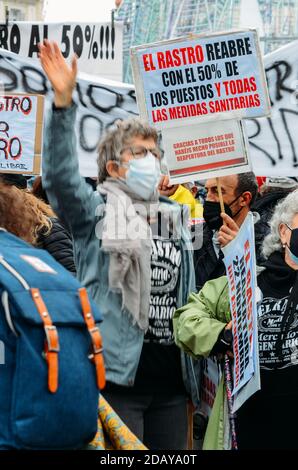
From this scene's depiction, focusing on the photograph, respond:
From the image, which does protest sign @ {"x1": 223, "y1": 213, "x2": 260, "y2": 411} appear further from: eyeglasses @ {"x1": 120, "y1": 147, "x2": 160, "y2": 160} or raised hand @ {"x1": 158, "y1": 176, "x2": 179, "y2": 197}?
raised hand @ {"x1": 158, "y1": 176, "x2": 179, "y2": 197}

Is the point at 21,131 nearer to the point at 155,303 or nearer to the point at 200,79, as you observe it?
the point at 200,79

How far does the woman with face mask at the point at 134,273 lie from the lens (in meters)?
4.06

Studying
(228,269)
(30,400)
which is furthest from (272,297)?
(30,400)

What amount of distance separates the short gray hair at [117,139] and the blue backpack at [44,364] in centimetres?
140

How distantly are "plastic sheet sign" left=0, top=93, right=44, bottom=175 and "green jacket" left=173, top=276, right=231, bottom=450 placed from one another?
77.0 inches

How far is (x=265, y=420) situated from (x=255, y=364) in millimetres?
333

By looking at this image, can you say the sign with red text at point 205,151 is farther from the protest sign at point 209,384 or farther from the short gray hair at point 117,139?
the protest sign at point 209,384

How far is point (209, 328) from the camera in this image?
4184 millimetres

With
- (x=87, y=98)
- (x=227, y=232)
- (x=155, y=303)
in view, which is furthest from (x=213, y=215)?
(x=87, y=98)

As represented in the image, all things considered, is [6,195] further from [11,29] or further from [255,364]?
[11,29]

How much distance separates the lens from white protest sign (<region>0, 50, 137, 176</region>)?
6.55m

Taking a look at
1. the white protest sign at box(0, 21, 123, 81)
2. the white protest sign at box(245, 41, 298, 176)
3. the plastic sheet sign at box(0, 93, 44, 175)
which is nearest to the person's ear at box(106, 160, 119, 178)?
the plastic sheet sign at box(0, 93, 44, 175)

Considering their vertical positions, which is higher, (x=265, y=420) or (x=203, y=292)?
(x=203, y=292)
